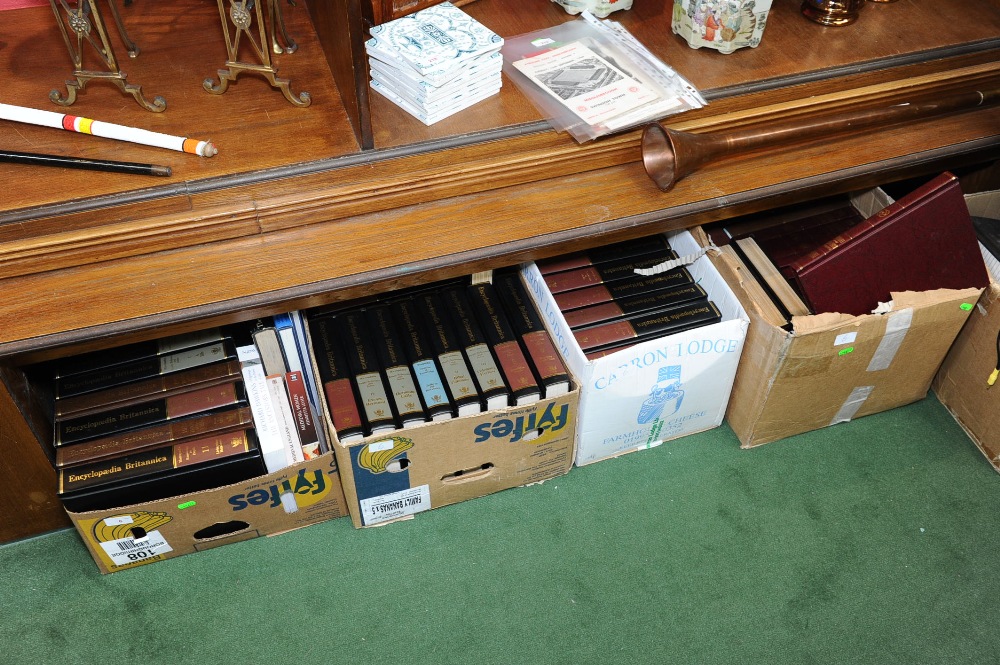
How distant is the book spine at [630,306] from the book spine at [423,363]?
297mm

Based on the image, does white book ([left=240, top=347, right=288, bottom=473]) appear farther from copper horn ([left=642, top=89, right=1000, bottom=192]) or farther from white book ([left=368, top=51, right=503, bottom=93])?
copper horn ([left=642, top=89, right=1000, bottom=192])

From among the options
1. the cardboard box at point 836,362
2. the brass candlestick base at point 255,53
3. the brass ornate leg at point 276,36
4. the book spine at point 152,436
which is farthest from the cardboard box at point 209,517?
the cardboard box at point 836,362

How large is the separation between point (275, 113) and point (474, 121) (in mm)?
356

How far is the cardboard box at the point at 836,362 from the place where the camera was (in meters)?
1.77

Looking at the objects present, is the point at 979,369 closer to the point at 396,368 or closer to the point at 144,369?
the point at 396,368

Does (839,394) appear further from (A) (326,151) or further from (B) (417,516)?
(A) (326,151)

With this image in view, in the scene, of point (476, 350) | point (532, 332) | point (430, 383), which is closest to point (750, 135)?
point (532, 332)

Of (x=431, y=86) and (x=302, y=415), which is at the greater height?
(x=431, y=86)

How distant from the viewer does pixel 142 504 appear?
1605 mm

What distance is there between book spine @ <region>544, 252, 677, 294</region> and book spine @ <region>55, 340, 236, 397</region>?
0.69 meters

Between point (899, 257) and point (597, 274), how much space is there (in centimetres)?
62

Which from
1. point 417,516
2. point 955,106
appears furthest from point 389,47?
point 955,106

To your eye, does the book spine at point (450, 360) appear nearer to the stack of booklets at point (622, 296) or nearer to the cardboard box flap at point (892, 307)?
the stack of booklets at point (622, 296)

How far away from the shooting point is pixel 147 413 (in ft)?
5.51
